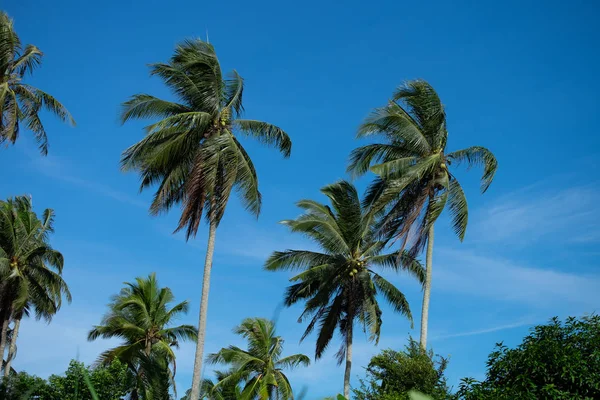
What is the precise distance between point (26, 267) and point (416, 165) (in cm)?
1926

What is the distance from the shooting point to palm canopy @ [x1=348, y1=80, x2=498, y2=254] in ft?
73.2

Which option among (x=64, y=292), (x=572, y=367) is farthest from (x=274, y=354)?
(x=572, y=367)

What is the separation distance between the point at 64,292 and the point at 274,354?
11.0 m

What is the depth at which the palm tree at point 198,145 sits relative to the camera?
68.5 feet

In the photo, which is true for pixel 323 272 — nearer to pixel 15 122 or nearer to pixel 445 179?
pixel 445 179

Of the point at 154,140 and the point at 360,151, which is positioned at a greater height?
the point at 360,151

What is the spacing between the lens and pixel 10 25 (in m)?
21.7

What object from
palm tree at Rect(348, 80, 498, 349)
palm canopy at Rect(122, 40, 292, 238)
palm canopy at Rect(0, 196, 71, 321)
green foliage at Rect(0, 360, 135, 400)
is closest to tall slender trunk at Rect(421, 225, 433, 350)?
palm tree at Rect(348, 80, 498, 349)

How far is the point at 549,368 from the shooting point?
13977mm

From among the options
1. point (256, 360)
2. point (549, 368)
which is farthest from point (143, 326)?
point (549, 368)

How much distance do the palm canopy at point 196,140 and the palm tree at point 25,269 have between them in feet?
34.8

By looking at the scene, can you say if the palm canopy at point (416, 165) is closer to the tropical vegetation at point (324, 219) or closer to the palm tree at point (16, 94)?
the tropical vegetation at point (324, 219)

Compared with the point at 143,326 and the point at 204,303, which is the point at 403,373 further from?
the point at 143,326

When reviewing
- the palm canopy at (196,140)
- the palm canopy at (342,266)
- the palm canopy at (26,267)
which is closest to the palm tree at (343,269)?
the palm canopy at (342,266)
